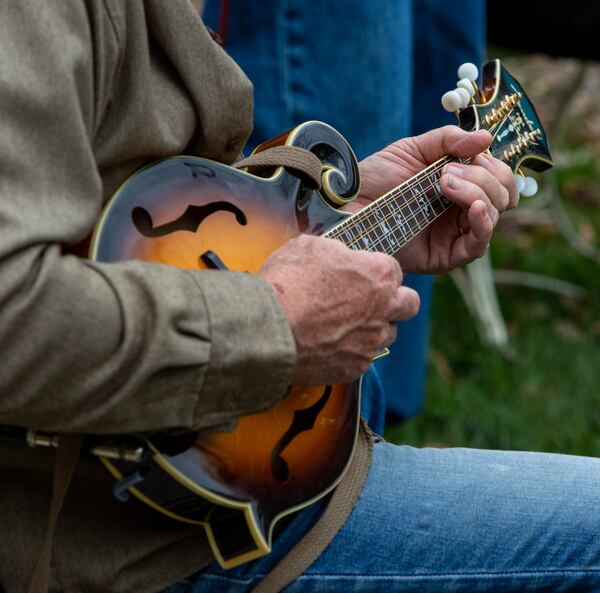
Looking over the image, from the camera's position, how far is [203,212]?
1.17 metres

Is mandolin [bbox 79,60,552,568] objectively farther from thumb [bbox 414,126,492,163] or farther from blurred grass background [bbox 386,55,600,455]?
blurred grass background [bbox 386,55,600,455]

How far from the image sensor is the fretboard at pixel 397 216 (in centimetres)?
134

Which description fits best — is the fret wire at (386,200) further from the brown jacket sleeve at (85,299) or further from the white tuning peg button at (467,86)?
the brown jacket sleeve at (85,299)

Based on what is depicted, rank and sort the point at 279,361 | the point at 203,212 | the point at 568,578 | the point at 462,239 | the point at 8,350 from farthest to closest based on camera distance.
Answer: the point at 462,239 < the point at 568,578 < the point at 203,212 < the point at 279,361 < the point at 8,350

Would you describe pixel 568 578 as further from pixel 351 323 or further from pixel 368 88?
pixel 368 88

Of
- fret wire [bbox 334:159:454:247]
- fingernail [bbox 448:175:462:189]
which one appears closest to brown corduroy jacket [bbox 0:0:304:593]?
fret wire [bbox 334:159:454:247]

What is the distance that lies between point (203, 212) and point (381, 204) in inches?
12.9

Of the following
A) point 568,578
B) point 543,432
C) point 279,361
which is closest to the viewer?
point 279,361

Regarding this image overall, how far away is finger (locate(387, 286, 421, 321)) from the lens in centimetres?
120

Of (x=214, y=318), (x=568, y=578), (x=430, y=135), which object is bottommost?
(x=568, y=578)

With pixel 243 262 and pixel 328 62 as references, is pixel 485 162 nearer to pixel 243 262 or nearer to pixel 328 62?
pixel 243 262

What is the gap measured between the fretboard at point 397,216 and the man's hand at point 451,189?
0.11 feet

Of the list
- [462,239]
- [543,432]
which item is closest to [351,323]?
[462,239]

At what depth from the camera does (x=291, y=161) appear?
1306mm
